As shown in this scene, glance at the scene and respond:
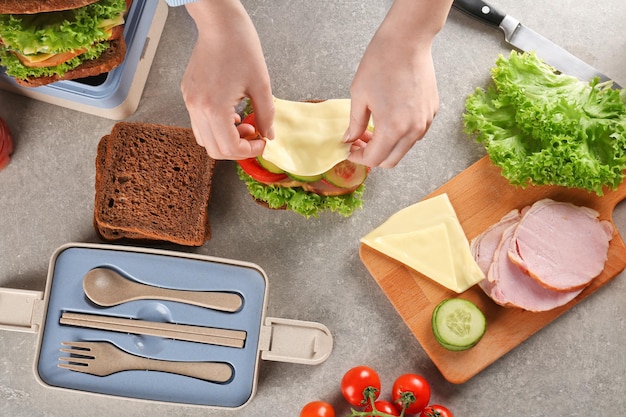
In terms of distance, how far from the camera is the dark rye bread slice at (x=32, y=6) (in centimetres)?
171

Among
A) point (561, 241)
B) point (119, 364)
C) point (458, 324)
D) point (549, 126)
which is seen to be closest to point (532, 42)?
point (549, 126)

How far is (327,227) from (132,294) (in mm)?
723

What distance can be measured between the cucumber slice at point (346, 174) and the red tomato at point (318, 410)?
2.46 feet

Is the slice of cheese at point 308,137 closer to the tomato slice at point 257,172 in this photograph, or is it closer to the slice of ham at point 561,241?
the tomato slice at point 257,172

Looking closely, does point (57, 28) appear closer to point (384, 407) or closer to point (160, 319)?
point (160, 319)

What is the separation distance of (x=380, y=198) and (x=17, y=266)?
135 cm

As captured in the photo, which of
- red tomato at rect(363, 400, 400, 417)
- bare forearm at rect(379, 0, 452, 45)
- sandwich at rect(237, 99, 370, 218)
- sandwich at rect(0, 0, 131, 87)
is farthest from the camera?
red tomato at rect(363, 400, 400, 417)

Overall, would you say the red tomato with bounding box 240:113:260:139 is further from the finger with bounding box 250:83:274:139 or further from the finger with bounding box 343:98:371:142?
the finger with bounding box 343:98:371:142

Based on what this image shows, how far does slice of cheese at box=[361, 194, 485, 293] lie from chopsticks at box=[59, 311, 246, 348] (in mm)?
564

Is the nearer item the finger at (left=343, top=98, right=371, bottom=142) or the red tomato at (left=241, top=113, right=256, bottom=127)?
the finger at (left=343, top=98, right=371, bottom=142)

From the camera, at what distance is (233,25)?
5.16 ft

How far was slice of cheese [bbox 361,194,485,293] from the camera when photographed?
222 cm

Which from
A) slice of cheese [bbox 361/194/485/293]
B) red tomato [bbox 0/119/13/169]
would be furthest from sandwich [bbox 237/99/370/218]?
red tomato [bbox 0/119/13/169]

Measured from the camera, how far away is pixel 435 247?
7.32 ft
